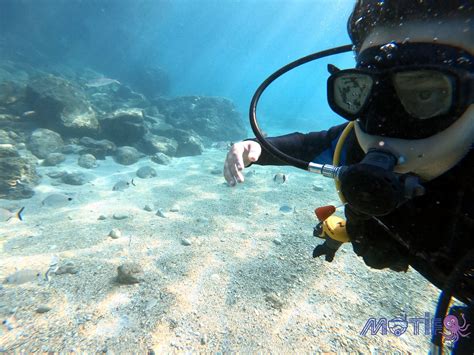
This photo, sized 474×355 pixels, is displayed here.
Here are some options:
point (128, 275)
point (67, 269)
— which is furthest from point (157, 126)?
point (128, 275)

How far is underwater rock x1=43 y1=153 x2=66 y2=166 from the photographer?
376 inches

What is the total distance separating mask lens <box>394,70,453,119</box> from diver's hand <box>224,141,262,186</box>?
1088 mm

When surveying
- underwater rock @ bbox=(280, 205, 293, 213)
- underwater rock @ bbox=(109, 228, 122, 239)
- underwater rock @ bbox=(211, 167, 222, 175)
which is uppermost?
underwater rock @ bbox=(211, 167, 222, 175)

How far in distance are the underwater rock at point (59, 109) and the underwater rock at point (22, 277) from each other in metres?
9.71

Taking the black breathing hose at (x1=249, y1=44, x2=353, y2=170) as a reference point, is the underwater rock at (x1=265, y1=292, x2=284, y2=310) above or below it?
below

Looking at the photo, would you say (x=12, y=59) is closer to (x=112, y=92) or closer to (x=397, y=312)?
(x=112, y=92)

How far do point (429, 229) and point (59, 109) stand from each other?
1402 centimetres

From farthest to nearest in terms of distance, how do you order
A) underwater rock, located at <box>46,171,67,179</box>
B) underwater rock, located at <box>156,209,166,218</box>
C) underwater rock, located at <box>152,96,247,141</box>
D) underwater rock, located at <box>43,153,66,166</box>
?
1. underwater rock, located at <box>152,96,247,141</box>
2. underwater rock, located at <box>43,153,66,166</box>
3. underwater rock, located at <box>46,171,67,179</box>
4. underwater rock, located at <box>156,209,166,218</box>

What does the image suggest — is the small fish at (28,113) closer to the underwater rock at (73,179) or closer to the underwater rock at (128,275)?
the underwater rock at (73,179)

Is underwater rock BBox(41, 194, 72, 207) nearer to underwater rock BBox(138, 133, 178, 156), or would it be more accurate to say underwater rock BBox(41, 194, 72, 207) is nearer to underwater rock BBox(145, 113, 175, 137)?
underwater rock BBox(138, 133, 178, 156)

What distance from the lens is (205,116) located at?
19.7 meters

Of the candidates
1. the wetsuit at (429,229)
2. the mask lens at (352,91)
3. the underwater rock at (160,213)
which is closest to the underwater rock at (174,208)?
the underwater rock at (160,213)

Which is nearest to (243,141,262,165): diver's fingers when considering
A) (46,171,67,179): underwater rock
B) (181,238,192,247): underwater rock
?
(181,238,192,247): underwater rock

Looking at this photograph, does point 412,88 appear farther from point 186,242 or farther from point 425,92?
point 186,242
